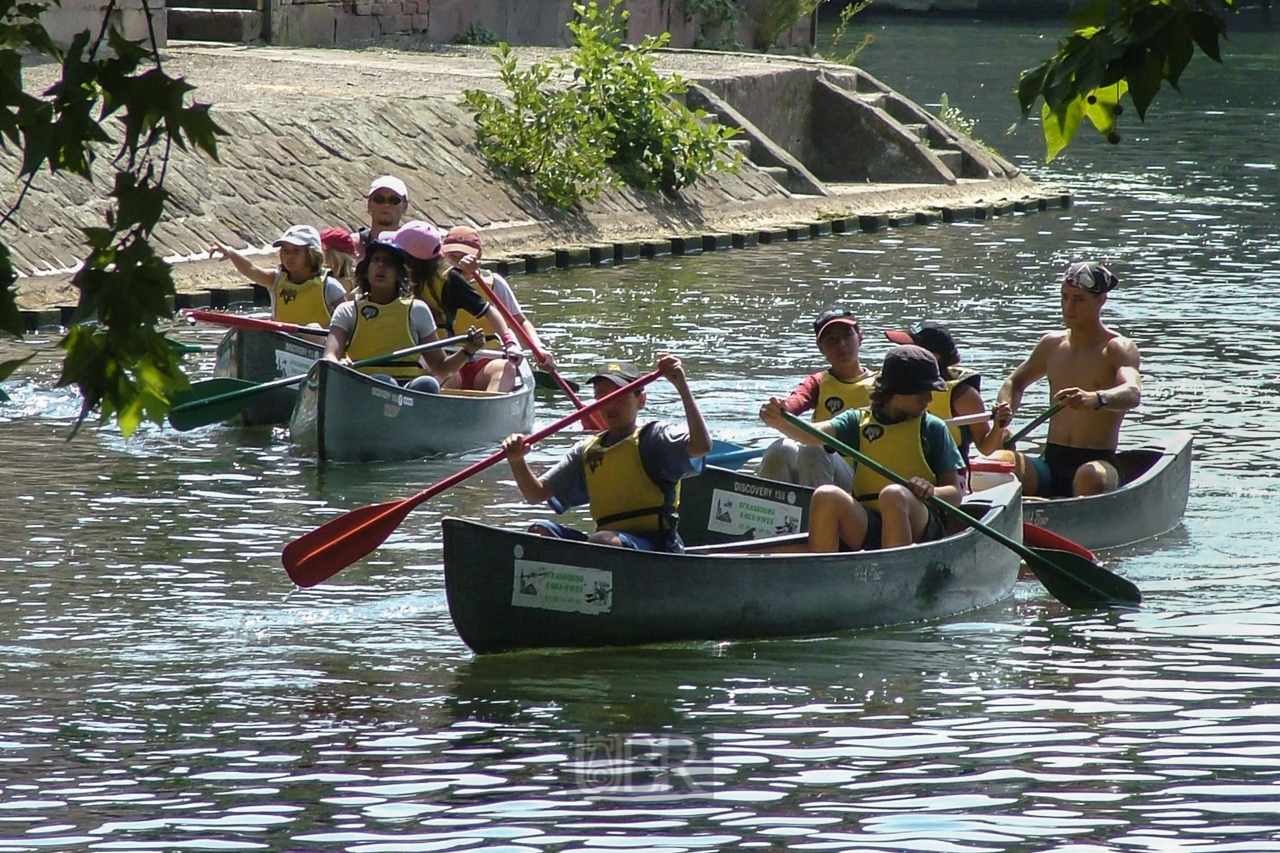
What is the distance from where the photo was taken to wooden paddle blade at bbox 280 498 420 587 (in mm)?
8375

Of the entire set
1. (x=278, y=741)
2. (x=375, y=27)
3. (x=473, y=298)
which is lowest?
(x=278, y=741)

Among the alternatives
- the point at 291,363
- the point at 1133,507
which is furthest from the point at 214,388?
the point at 1133,507

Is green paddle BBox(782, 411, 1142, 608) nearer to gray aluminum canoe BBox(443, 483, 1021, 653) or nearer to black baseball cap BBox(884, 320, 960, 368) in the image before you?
gray aluminum canoe BBox(443, 483, 1021, 653)

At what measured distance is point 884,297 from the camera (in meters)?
18.2

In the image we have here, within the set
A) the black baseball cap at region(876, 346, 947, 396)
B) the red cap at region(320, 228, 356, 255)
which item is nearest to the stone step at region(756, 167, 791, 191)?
the red cap at region(320, 228, 356, 255)

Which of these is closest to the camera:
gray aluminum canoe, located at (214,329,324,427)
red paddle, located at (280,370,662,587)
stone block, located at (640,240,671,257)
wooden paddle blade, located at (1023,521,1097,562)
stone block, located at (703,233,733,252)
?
red paddle, located at (280,370,662,587)

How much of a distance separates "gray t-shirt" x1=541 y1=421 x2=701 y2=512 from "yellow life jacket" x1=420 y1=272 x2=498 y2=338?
13.5 feet

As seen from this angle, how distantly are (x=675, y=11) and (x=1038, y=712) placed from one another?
82.2 ft

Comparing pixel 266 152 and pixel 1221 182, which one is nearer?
pixel 266 152

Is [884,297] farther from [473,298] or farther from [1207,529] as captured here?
[1207,529]

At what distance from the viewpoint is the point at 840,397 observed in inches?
371

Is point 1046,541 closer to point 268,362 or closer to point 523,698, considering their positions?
point 523,698

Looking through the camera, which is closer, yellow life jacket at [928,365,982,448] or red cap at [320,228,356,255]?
yellow life jacket at [928,365,982,448]

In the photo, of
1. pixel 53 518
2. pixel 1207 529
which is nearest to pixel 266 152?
pixel 53 518
